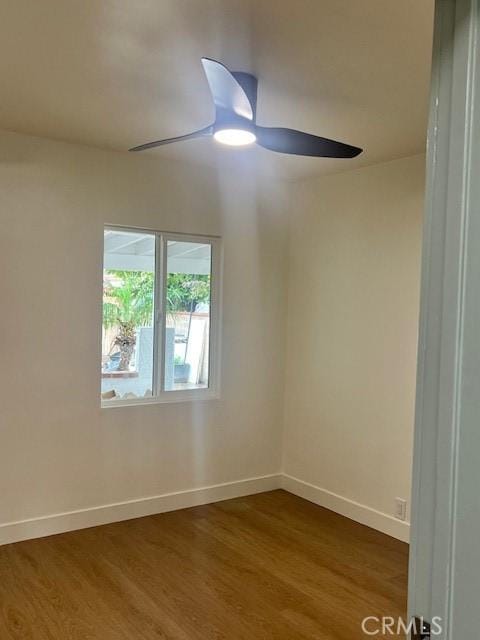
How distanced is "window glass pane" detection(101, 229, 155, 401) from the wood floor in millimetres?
951

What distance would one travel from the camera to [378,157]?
3.63 m

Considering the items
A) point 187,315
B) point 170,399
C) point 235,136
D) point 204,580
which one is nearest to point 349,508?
point 204,580

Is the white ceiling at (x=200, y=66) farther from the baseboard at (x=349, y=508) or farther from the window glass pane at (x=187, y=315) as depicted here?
the baseboard at (x=349, y=508)

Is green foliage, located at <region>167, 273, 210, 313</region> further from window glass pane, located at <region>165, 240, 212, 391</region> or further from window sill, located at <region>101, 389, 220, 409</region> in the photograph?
window sill, located at <region>101, 389, 220, 409</region>

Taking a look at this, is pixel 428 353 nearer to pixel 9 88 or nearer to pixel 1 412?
pixel 9 88

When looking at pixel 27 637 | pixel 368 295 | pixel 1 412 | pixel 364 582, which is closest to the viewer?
pixel 27 637

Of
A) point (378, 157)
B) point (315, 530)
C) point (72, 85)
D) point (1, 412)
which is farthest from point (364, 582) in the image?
point (72, 85)

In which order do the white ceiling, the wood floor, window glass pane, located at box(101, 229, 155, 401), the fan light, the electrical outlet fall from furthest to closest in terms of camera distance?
1. window glass pane, located at box(101, 229, 155, 401)
2. the electrical outlet
3. the wood floor
4. the fan light
5. the white ceiling

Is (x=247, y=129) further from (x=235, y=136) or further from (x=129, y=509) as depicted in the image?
(x=129, y=509)

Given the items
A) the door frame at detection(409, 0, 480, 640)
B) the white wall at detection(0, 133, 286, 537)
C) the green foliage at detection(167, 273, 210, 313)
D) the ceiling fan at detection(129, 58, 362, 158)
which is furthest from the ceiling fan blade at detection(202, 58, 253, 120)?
the green foliage at detection(167, 273, 210, 313)

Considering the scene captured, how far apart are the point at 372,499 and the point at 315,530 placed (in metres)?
0.45

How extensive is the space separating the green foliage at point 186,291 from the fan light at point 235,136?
1642 mm

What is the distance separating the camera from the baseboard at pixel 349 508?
3.65 metres

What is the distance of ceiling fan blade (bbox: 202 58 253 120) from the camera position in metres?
1.91
